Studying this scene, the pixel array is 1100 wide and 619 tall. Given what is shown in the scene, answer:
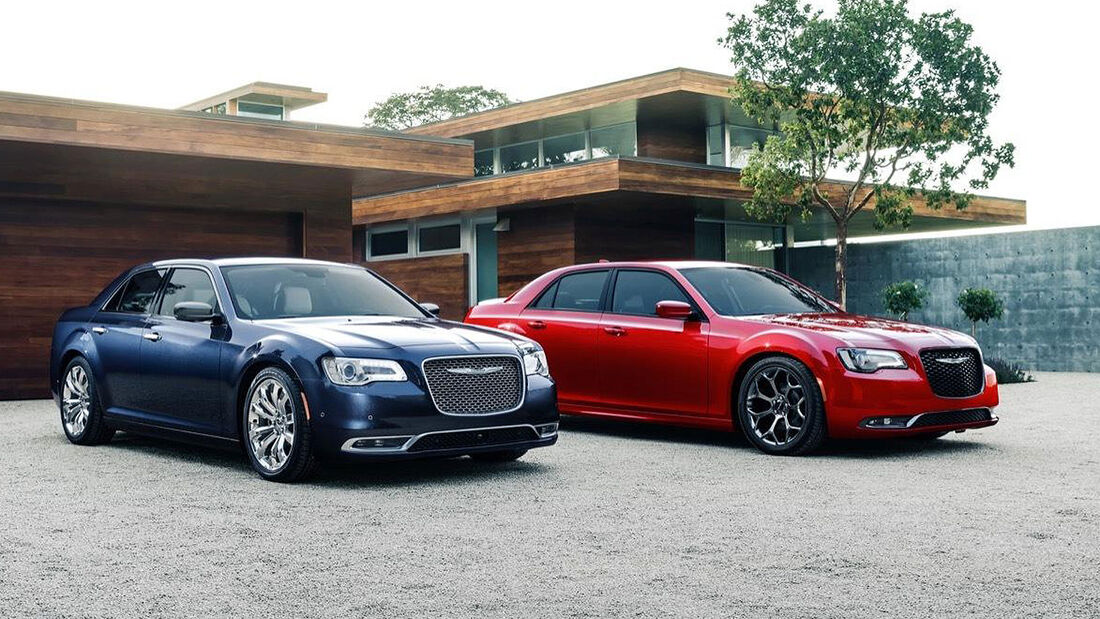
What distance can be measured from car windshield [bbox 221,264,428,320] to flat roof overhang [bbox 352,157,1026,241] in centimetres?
1298

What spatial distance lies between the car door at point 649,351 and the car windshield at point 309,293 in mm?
2072

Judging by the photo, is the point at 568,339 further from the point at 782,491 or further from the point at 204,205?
the point at 204,205

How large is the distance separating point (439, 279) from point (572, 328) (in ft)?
57.1

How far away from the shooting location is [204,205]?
18.2m

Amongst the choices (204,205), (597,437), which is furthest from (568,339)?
(204,205)

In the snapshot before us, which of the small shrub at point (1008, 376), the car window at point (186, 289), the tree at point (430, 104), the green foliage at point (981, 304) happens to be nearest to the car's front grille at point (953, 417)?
the car window at point (186, 289)

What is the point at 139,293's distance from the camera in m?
10.5

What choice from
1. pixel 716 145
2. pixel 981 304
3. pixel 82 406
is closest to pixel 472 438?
pixel 82 406

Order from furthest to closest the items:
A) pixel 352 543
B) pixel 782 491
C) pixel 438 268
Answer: pixel 438 268 → pixel 782 491 → pixel 352 543

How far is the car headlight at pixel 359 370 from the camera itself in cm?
820

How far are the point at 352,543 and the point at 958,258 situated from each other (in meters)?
22.7

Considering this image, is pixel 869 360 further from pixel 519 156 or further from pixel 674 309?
pixel 519 156

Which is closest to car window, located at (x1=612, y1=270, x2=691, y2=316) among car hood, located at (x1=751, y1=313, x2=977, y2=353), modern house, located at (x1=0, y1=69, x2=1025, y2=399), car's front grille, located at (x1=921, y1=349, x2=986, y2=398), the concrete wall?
car hood, located at (x1=751, y1=313, x2=977, y2=353)

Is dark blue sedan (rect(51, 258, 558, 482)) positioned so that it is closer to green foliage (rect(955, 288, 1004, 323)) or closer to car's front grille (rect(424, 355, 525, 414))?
car's front grille (rect(424, 355, 525, 414))
